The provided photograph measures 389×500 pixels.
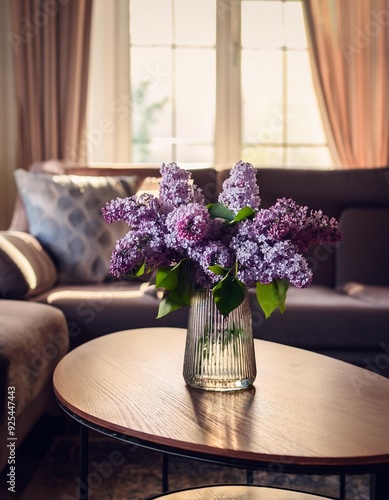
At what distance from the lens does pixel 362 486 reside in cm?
204

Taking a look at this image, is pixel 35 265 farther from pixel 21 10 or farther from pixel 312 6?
pixel 312 6

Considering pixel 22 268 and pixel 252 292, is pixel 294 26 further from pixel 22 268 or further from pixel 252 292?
pixel 22 268

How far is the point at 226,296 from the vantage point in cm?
121

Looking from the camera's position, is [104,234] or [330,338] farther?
[104,234]

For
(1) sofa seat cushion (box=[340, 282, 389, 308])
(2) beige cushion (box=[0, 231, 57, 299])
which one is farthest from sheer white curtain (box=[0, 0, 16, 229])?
(1) sofa seat cushion (box=[340, 282, 389, 308])

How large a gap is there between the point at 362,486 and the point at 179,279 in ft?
3.59

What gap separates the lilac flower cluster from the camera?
47.1 inches

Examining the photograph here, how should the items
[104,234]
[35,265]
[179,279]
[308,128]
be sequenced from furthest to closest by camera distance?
[308,128]
[104,234]
[35,265]
[179,279]

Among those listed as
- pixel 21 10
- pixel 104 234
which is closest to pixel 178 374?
pixel 104 234

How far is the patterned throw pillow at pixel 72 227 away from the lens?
2.81m

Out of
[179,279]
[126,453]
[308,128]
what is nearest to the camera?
[179,279]

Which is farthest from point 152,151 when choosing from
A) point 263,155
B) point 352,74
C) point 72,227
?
point 72,227

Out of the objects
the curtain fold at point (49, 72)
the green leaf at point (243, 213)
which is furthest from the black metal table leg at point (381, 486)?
the curtain fold at point (49, 72)

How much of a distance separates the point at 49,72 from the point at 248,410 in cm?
293
